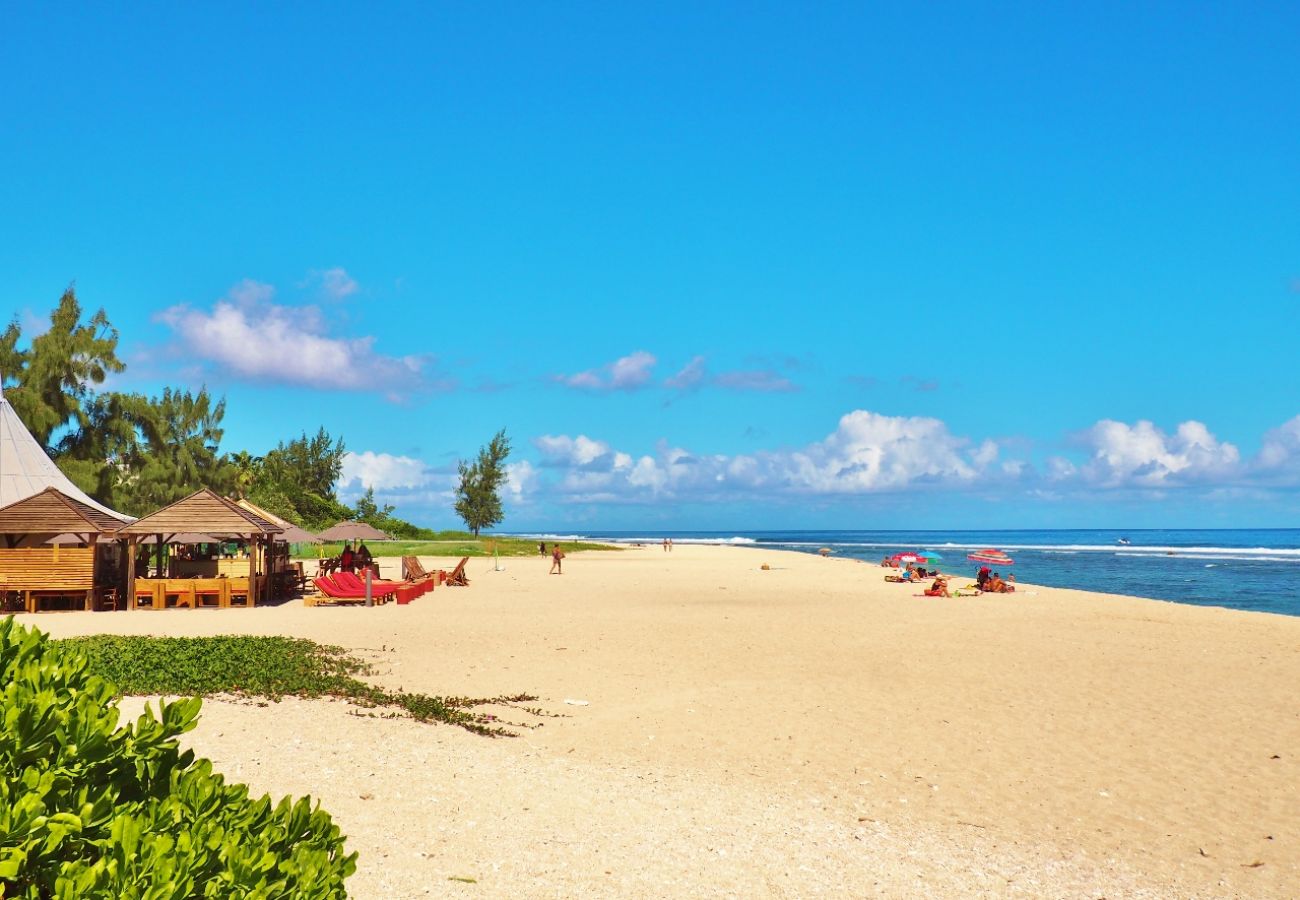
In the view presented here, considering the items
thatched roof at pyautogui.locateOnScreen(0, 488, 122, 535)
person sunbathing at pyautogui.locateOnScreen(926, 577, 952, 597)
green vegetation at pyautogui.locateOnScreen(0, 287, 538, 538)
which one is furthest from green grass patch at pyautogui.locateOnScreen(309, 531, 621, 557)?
person sunbathing at pyautogui.locateOnScreen(926, 577, 952, 597)

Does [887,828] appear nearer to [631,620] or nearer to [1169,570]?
[631,620]

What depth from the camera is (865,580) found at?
37.7 m

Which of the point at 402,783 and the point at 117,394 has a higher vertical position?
the point at 117,394

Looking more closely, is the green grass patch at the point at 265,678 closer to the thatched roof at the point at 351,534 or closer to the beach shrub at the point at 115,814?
the beach shrub at the point at 115,814

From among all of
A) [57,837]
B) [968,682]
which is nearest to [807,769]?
[968,682]

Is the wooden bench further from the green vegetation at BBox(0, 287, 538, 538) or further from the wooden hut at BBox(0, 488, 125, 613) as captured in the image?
the green vegetation at BBox(0, 287, 538, 538)

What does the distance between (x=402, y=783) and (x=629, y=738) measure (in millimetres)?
2783

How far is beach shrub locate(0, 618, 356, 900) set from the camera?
2.39 metres

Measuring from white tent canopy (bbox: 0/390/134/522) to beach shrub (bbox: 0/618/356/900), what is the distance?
28.2 meters

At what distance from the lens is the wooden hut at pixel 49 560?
890 inches

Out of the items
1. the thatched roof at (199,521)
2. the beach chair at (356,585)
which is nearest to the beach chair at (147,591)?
the thatched roof at (199,521)

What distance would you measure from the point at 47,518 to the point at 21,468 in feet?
24.3

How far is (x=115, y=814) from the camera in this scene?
8.82 feet

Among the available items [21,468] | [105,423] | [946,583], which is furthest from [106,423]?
[946,583]
